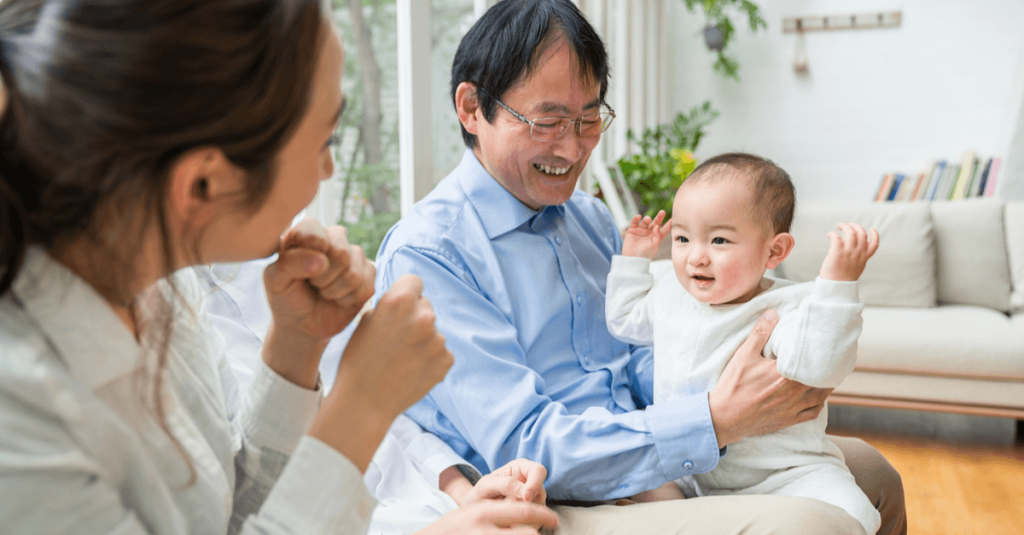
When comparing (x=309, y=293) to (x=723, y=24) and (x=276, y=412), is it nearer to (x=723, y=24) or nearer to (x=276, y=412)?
(x=276, y=412)

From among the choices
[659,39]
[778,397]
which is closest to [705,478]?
[778,397]

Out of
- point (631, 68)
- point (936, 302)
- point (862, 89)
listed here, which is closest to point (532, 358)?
point (936, 302)

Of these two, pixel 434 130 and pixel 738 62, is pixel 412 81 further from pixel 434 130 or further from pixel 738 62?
pixel 738 62

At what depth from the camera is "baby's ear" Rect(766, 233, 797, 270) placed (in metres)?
1.33

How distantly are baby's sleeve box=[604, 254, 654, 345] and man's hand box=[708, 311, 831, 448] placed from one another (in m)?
0.22

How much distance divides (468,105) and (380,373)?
0.84m

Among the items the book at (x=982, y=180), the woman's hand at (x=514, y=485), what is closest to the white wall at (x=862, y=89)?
the book at (x=982, y=180)

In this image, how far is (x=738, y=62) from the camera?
600cm

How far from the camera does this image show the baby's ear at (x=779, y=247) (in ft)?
4.37

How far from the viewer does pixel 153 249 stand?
0.64 meters

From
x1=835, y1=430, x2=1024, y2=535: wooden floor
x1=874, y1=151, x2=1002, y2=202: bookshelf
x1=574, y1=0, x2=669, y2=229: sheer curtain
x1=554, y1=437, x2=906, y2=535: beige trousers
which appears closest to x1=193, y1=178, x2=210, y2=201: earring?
x1=554, y1=437, x2=906, y2=535: beige trousers

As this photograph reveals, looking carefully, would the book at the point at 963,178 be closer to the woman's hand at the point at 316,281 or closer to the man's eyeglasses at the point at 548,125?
the man's eyeglasses at the point at 548,125

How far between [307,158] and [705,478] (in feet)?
3.30

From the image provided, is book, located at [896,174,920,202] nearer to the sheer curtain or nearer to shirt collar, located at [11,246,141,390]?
the sheer curtain
